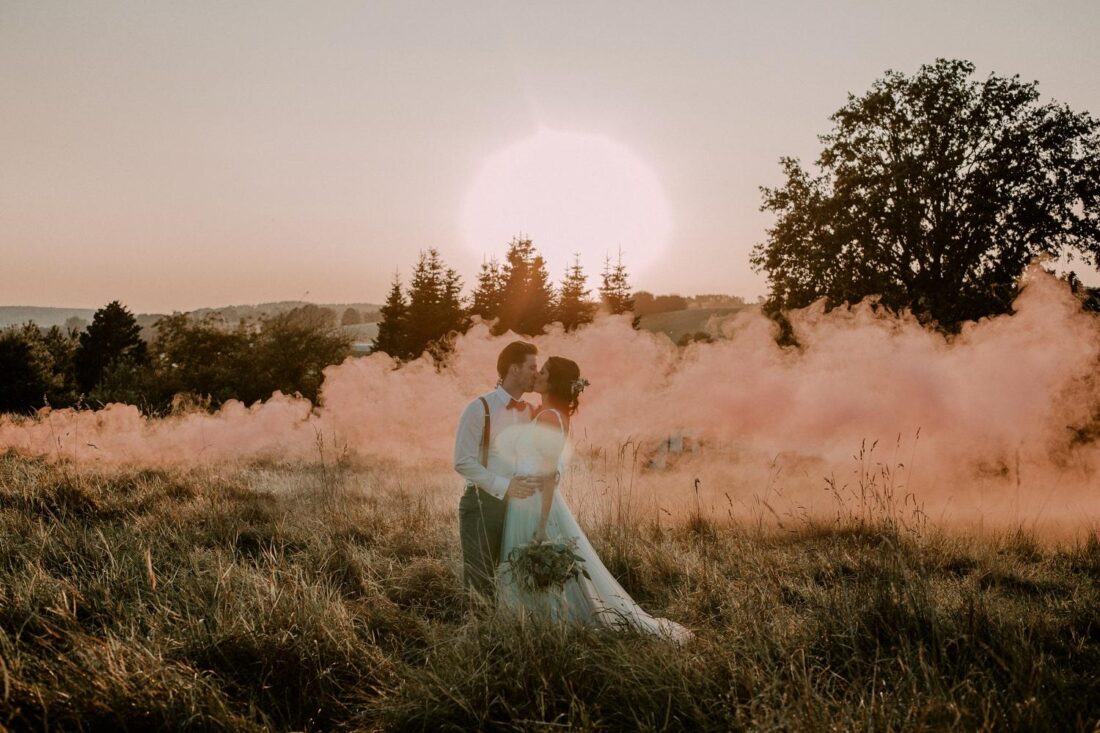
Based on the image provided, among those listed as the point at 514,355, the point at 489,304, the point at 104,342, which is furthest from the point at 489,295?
the point at 514,355

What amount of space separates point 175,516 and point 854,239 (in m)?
20.7

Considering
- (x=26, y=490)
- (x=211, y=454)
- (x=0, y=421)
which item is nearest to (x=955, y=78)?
(x=211, y=454)

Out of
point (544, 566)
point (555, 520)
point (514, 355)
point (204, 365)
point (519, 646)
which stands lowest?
point (519, 646)

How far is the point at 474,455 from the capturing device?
4602mm

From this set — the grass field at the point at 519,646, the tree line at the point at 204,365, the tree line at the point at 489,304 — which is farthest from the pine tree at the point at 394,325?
the grass field at the point at 519,646

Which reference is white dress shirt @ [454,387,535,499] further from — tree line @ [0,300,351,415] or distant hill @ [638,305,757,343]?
distant hill @ [638,305,757,343]

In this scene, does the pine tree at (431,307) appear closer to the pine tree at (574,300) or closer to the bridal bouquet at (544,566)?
the pine tree at (574,300)

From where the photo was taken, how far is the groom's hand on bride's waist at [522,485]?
4.41 meters

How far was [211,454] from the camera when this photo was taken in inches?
503

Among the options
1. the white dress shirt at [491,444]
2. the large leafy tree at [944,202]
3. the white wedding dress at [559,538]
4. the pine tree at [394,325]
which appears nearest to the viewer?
the white wedding dress at [559,538]

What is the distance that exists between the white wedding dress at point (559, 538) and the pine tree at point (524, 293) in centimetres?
3583

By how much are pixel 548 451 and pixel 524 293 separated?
3798cm

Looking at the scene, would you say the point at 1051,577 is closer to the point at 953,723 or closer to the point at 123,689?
the point at 953,723

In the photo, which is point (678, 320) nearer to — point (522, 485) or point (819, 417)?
point (819, 417)
